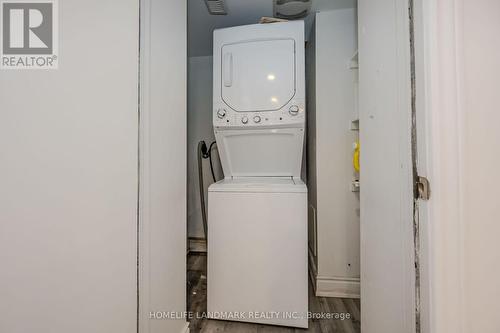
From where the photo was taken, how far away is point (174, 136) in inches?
45.6

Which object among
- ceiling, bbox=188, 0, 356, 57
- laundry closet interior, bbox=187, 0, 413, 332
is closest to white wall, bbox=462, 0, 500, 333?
laundry closet interior, bbox=187, 0, 413, 332

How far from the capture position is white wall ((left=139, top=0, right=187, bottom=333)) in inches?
34.6

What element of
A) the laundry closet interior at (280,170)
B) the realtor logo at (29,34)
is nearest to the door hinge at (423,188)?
the laundry closet interior at (280,170)

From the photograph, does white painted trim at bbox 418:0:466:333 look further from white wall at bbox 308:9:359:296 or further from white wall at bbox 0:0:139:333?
white wall at bbox 308:9:359:296

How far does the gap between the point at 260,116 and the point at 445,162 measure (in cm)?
121

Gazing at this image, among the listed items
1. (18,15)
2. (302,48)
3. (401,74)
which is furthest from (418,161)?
(302,48)

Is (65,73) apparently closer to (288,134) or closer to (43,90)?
(43,90)

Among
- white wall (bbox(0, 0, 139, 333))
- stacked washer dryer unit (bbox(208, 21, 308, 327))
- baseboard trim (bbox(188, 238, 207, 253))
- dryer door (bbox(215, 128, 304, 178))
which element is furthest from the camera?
baseboard trim (bbox(188, 238, 207, 253))

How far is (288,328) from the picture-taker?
4.41ft

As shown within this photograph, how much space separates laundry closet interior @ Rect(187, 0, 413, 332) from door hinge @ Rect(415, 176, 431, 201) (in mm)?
750

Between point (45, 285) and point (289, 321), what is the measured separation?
1.31 metres

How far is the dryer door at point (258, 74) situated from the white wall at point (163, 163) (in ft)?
1.46

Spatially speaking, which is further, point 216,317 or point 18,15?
point 216,317

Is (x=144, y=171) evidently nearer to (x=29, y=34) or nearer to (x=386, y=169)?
(x=29, y=34)
